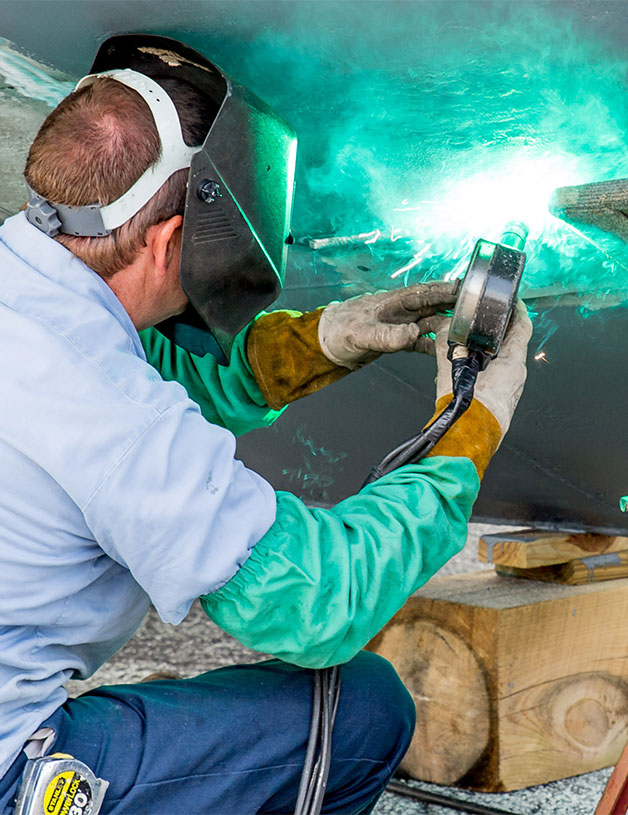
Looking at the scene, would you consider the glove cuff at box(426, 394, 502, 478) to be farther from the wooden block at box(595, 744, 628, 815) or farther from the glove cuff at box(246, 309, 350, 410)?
the wooden block at box(595, 744, 628, 815)

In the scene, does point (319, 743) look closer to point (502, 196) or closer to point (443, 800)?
point (443, 800)

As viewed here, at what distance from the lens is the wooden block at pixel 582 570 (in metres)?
2.31

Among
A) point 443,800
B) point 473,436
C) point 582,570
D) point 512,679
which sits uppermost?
point 473,436

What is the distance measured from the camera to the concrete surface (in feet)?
6.77

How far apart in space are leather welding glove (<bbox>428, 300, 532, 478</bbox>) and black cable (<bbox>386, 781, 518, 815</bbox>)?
0.86 meters

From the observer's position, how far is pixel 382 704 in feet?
5.23

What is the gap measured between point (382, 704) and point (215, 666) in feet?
4.84

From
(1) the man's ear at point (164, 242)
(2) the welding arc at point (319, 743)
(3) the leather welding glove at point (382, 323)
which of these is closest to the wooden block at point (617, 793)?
(2) the welding arc at point (319, 743)

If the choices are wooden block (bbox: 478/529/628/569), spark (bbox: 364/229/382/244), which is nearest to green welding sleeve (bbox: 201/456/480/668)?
spark (bbox: 364/229/382/244)

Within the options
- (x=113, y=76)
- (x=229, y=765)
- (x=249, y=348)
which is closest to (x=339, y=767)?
(x=229, y=765)

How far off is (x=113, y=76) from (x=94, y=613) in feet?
2.53

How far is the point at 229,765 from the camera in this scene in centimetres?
146

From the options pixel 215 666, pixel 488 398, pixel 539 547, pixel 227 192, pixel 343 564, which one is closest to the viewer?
pixel 343 564

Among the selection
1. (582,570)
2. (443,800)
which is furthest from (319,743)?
(582,570)
